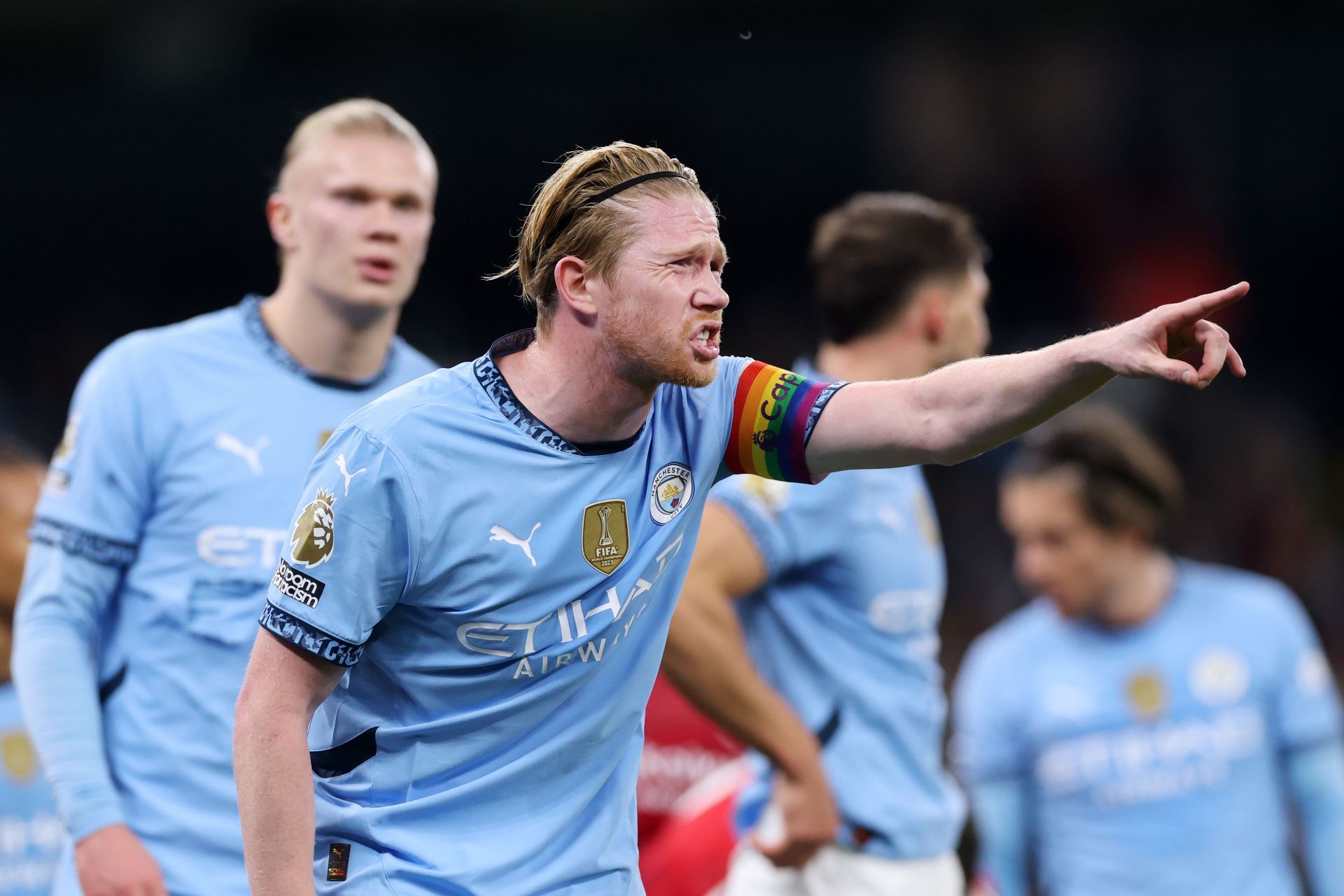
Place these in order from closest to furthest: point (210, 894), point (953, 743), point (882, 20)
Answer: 1. point (210, 894)
2. point (953, 743)
3. point (882, 20)

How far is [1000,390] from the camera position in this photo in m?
2.73

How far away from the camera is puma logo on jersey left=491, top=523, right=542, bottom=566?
2750mm

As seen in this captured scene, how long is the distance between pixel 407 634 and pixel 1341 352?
12.1m

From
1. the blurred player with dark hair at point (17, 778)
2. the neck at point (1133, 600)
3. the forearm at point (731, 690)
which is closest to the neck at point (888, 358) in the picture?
the forearm at point (731, 690)

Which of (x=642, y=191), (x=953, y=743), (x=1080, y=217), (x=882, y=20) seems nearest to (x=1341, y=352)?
(x=1080, y=217)

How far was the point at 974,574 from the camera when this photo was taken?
38.8ft

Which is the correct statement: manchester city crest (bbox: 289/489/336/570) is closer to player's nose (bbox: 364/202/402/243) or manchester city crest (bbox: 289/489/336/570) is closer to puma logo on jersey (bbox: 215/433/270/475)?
puma logo on jersey (bbox: 215/433/270/475)

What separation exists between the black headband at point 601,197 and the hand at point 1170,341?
32.3 inches

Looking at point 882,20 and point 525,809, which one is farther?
point 882,20

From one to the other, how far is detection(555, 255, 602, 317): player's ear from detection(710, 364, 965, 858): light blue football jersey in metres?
1.62

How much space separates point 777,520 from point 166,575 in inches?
62.4

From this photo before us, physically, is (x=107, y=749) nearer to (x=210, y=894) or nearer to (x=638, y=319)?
(x=210, y=894)

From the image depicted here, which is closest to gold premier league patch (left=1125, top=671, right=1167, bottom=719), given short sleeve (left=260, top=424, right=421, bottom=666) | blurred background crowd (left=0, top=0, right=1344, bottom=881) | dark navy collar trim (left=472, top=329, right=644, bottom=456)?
dark navy collar trim (left=472, top=329, right=644, bottom=456)

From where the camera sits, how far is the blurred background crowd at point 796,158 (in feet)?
41.9
